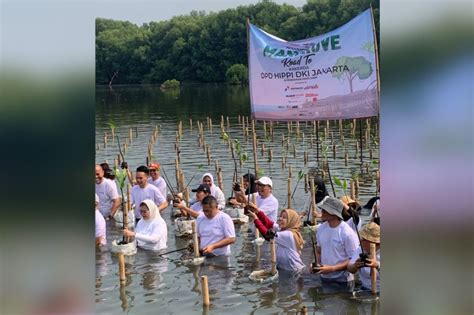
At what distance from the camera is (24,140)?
1.69m

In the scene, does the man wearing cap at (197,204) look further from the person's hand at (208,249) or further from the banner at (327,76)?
the banner at (327,76)

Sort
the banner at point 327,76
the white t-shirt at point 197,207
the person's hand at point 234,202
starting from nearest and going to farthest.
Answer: the banner at point 327,76 < the white t-shirt at point 197,207 < the person's hand at point 234,202

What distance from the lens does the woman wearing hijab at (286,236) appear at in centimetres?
797

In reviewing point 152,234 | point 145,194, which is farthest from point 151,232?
point 145,194

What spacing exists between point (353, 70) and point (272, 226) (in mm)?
2594

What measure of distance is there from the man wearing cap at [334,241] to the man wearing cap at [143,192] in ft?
15.0

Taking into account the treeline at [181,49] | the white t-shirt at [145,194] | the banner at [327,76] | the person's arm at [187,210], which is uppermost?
the treeline at [181,49]

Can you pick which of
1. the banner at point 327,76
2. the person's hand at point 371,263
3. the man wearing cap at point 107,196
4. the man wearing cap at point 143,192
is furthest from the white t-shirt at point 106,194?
the person's hand at point 371,263

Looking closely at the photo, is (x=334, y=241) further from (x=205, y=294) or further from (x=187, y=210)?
(x=187, y=210)

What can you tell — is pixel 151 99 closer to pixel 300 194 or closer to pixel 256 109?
pixel 300 194

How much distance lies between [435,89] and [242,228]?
33.5ft

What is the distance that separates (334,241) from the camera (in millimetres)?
7379

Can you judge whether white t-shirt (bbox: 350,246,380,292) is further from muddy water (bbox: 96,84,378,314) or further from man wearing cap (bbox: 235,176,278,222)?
man wearing cap (bbox: 235,176,278,222)

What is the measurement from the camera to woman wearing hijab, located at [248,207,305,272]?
7.97 meters
